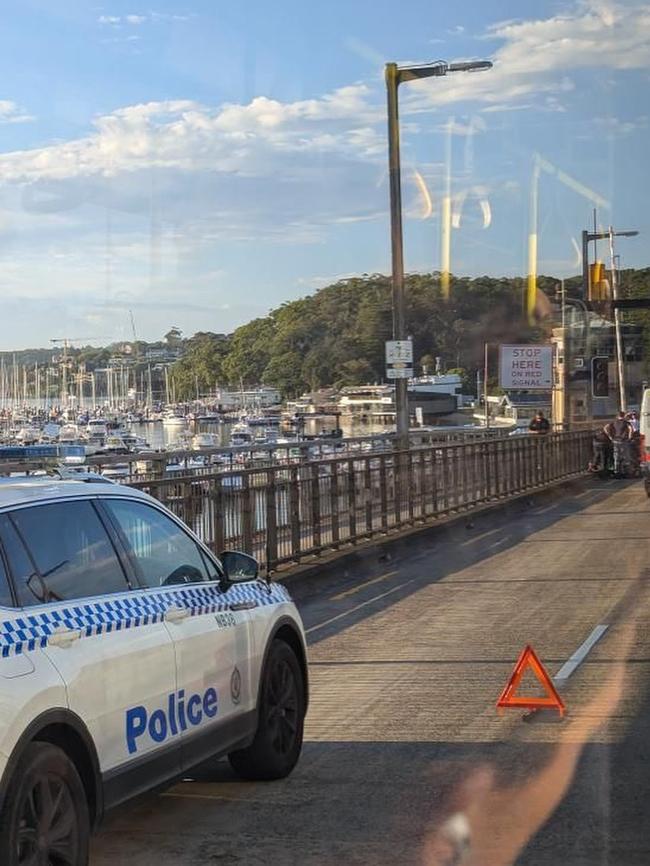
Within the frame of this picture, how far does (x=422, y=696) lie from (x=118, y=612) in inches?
158

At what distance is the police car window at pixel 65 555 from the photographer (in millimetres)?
4902

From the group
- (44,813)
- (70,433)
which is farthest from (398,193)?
(44,813)

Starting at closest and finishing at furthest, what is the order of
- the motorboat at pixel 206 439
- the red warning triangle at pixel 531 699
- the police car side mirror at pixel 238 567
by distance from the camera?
the police car side mirror at pixel 238 567 < the red warning triangle at pixel 531 699 < the motorboat at pixel 206 439

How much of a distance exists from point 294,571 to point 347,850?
9.44m

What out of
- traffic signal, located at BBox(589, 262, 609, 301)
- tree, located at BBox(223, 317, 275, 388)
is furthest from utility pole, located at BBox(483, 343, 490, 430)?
traffic signal, located at BBox(589, 262, 609, 301)

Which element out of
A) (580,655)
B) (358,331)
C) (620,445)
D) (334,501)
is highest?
(358,331)

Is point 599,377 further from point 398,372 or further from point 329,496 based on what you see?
point 329,496

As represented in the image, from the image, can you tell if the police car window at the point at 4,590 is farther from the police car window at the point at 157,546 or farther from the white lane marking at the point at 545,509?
the white lane marking at the point at 545,509

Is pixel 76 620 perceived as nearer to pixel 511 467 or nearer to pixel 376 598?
pixel 376 598

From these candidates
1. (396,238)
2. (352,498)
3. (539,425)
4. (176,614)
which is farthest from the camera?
(539,425)

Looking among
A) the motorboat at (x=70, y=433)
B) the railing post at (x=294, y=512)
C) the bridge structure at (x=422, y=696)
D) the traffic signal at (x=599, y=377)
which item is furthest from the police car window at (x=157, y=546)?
the traffic signal at (x=599, y=377)

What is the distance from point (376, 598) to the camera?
14.0m

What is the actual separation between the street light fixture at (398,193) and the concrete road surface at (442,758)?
27.5ft

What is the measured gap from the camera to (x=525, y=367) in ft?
125
